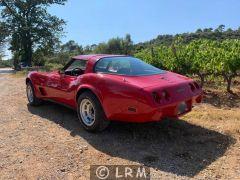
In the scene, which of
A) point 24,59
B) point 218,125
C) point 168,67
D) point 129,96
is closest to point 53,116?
point 129,96

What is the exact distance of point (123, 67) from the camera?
21.7 feet

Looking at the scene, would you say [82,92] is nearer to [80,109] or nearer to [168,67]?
[80,109]

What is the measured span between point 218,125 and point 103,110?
220cm

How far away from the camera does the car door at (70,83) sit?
7.04m

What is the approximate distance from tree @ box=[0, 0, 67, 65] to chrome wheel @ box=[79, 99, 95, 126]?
30.5 m

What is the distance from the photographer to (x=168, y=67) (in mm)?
11625

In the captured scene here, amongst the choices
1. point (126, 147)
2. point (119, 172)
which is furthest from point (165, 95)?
point (119, 172)

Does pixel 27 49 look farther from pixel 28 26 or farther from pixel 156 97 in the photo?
pixel 156 97

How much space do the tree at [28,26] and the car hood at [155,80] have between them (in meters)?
31.1

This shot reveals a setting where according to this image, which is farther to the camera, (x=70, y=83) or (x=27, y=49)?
(x=27, y=49)

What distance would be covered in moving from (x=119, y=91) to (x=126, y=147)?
91 cm

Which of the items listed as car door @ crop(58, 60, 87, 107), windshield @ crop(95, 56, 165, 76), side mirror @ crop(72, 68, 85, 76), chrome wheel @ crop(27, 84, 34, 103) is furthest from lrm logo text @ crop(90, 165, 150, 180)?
chrome wheel @ crop(27, 84, 34, 103)

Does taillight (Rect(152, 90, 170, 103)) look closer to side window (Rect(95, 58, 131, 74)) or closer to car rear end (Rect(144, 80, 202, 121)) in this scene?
car rear end (Rect(144, 80, 202, 121))

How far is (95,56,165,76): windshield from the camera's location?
21.3 feet
